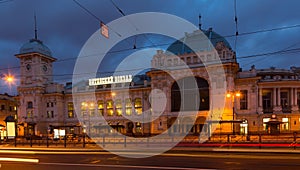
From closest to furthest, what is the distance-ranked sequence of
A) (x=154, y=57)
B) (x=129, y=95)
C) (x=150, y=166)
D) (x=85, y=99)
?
(x=150, y=166)
(x=154, y=57)
(x=129, y=95)
(x=85, y=99)

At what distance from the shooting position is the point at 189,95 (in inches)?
1908

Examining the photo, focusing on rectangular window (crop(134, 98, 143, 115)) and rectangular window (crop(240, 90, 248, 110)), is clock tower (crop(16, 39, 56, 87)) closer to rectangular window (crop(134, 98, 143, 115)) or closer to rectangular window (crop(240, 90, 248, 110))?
rectangular window (crop(134, 98, 143, 115))

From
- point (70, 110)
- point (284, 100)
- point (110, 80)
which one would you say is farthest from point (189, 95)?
point (70, 110)

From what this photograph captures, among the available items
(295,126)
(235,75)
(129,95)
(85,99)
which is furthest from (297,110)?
(85,99)

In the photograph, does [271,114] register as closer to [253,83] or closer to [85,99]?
[253,83]

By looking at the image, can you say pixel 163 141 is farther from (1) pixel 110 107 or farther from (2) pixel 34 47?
(2) pixel 34 47

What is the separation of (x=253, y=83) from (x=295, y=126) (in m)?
11.1

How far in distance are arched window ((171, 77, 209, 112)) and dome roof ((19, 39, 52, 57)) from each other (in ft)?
133

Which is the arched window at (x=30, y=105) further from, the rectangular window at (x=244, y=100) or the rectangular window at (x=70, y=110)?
the rectangular window at (x=244, y=100)

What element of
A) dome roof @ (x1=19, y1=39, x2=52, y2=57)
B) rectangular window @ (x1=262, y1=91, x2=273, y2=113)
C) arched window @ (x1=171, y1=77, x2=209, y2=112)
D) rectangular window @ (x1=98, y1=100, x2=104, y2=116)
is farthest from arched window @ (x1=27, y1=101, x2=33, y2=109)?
rectangular window @ (x1=262, y1=91, x2=273, y2=113)

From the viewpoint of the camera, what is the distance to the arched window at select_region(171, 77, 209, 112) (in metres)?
47.7

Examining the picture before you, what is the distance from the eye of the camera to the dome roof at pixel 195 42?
51094 millimetres

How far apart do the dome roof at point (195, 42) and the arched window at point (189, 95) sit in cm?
724

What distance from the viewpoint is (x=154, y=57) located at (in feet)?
170
